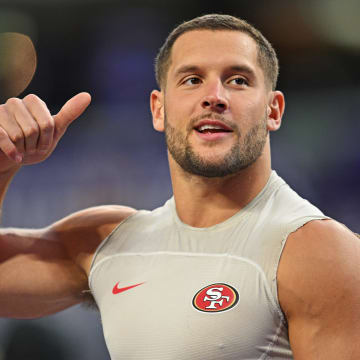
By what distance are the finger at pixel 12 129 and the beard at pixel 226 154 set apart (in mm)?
498

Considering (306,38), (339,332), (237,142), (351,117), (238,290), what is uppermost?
(306,38)

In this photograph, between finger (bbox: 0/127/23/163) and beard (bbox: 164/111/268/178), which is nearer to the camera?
finger (bbox: 0/127/23/163)

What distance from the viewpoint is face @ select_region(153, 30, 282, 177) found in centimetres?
180

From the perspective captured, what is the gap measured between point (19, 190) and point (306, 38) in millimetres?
2467

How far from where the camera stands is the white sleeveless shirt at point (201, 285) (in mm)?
1562

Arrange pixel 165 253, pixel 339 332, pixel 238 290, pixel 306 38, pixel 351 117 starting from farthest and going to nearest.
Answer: pixel 306 38 < pixel 351 117 < pixel 165 253 < pixel 238 290 < pixel 339 332

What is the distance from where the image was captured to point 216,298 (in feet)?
5.29

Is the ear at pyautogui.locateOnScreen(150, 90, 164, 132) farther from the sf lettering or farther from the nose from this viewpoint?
the sf lettering

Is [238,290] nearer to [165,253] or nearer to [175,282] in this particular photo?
[175,282]

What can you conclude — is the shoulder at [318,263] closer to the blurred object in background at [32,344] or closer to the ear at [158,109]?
the ear at [158,109]

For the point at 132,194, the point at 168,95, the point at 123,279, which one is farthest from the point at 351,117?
the point at 123,279

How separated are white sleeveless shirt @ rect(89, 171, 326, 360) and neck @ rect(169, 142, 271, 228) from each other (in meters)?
0.03

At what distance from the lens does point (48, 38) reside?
4.99 m

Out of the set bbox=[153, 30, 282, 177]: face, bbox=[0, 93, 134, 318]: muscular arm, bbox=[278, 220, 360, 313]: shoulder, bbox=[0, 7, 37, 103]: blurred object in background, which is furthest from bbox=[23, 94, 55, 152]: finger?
bbox=[0, 7, 37, 103]: blurred object in background
